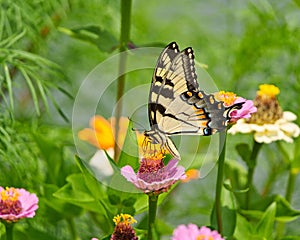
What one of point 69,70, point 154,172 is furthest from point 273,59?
point 154,172

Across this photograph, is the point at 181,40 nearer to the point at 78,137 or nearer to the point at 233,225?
the point at 78,137

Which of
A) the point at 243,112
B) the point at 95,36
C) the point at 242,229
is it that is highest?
the point at 95,36

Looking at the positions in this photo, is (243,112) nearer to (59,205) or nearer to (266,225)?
(266,225)

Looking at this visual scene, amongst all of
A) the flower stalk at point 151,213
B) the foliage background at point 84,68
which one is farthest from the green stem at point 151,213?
the foliage background at point 84,68

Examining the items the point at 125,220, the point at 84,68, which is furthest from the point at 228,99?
the point at 84,68

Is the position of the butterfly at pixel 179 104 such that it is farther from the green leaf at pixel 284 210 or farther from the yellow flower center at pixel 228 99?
the green leaf at pixel 284 210

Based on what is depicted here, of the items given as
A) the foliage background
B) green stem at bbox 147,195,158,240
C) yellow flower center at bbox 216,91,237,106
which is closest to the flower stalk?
green stem at bbox 147,195,158,240

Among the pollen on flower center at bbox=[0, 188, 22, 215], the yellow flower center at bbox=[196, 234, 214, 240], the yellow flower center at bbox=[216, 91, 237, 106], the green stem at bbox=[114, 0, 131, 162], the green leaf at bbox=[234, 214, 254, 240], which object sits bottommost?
the green leaf at bbox=[234, 214, 254, 240]

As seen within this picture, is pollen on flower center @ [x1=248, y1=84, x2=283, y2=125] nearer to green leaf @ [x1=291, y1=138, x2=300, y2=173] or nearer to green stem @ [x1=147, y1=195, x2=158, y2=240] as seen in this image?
green leaf @ [x1=291, y1=138, x2=300, y2=173]
